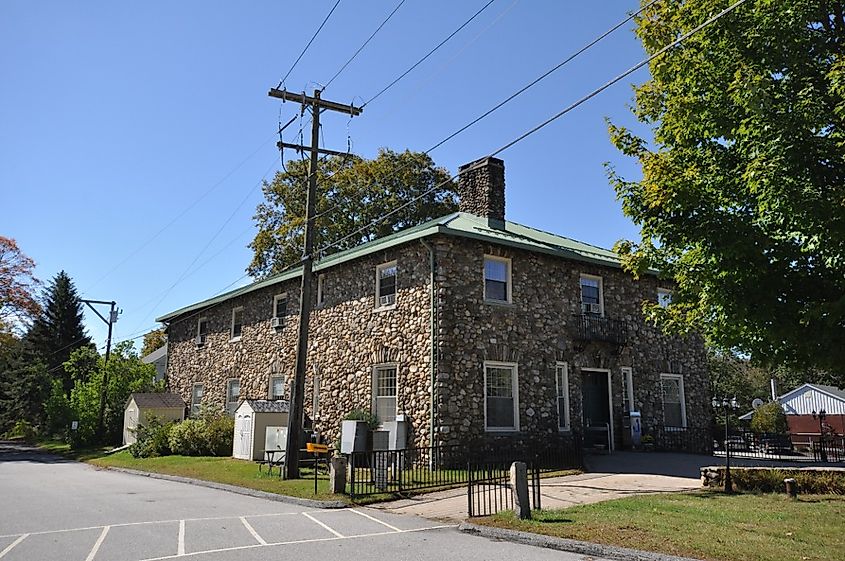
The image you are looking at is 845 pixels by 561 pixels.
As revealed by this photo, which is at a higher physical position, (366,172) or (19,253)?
(366,172)

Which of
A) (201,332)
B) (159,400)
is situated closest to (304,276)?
(201,332)

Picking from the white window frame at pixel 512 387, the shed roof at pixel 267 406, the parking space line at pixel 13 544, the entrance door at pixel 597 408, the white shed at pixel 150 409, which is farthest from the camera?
the white shed at pixel 150 409

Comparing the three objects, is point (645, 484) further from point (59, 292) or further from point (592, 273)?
point (59, 292)

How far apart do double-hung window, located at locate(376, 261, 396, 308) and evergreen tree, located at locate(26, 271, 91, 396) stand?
44.4 metres

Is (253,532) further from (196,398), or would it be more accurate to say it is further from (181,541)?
(196,398)

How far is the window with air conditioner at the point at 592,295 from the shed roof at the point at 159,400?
2029 cm

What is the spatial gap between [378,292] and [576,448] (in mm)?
7192

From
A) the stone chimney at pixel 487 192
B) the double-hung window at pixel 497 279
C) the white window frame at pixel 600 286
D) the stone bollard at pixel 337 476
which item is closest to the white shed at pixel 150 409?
the stone chimney at pixel 487 192

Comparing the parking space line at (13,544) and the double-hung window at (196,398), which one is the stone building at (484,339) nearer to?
the double-hung window at (196,398)

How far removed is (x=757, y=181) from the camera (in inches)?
358

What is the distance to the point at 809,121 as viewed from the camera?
9.09 meters

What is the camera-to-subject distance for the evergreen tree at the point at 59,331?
55.2 m

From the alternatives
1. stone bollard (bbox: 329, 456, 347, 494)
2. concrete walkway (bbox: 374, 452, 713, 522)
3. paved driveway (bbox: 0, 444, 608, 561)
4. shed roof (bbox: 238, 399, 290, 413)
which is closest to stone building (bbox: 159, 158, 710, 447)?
shed roof (bbox: 238, 399, 290, 413)

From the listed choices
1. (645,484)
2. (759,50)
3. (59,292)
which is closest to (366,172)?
(645,484)
